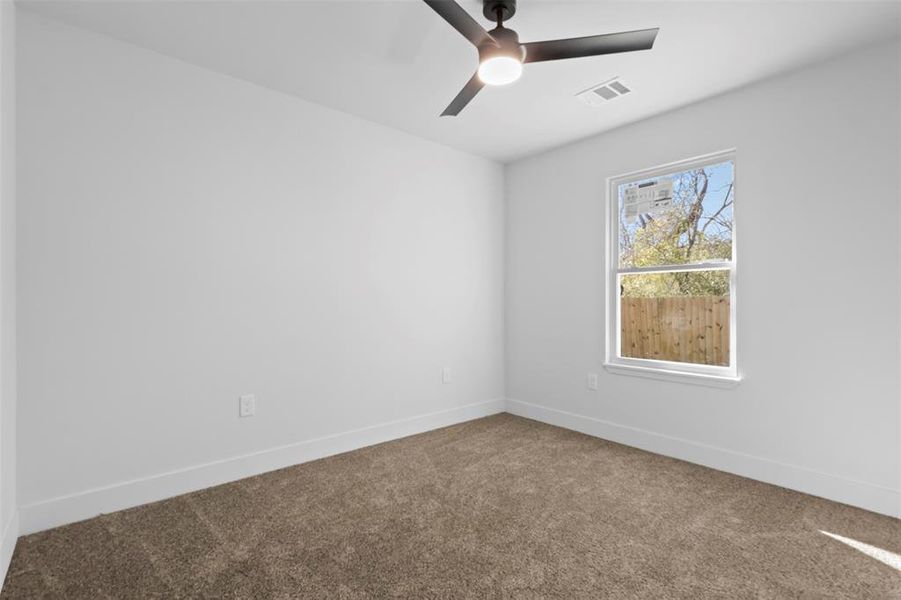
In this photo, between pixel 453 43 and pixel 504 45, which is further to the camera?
pixel 453 43

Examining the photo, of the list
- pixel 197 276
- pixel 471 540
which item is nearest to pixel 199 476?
pixel 197 276

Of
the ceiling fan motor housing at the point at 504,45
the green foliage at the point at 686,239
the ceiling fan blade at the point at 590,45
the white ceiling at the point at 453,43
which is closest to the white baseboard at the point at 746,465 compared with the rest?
the green foliage at the point at 686,239

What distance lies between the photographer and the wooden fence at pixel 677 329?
9.66 ft

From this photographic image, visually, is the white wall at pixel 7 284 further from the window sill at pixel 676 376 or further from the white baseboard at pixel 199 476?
the window sill at pixel 676 376

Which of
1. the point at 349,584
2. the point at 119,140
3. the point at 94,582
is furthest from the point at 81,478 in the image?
the point at 119,140

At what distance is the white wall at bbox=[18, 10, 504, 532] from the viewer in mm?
2117

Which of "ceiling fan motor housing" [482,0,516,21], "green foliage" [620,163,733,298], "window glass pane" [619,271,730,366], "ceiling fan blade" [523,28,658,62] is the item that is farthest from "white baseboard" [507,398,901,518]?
"ceiling fan motor housing" [482,0,516,21]

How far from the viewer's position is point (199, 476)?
8.23 feet

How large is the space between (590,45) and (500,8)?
1.39ft

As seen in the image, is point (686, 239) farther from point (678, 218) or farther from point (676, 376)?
point (676, 376)

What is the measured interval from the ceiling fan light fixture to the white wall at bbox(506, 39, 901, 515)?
170 cm

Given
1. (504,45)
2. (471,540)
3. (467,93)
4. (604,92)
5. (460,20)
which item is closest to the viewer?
(460,20)

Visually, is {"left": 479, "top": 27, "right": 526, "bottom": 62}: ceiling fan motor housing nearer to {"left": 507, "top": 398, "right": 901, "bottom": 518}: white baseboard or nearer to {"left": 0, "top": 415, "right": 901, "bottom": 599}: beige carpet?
{"left": 0, "top": 415, "right": 901, "bottom": 599}: beige carpet

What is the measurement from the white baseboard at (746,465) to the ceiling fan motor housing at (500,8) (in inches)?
110
